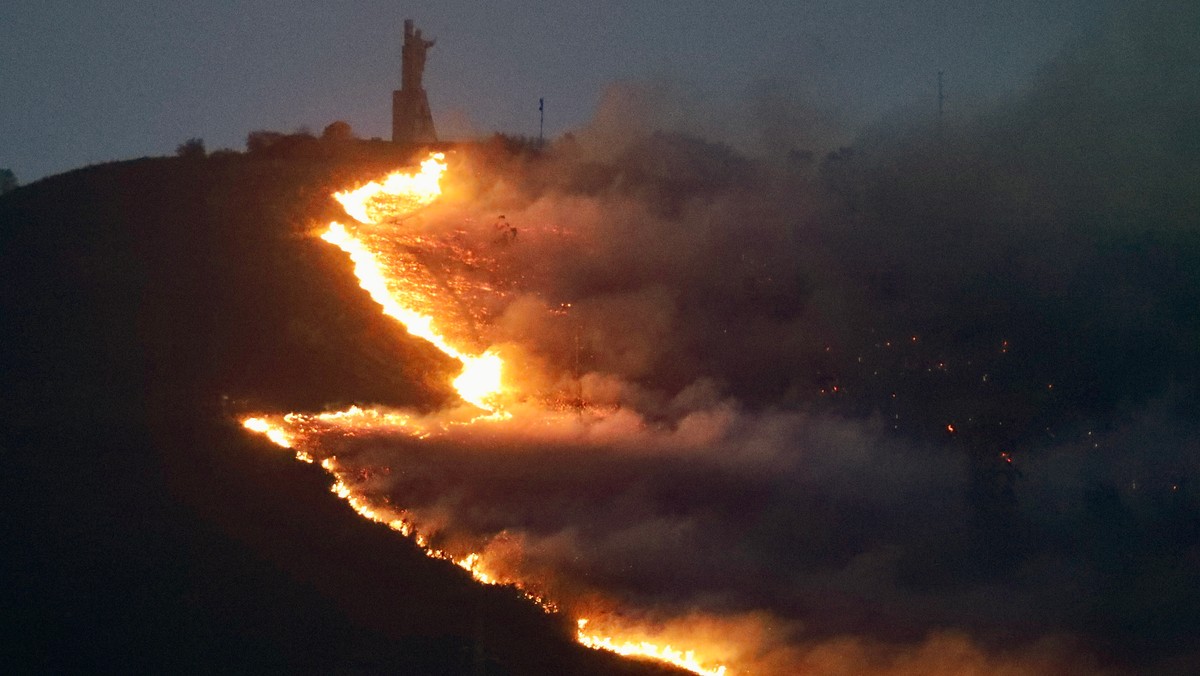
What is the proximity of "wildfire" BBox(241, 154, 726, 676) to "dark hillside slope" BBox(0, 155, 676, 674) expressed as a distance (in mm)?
435

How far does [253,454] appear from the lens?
25.5 meters

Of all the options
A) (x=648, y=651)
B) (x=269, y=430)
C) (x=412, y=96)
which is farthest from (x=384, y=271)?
(x=412, y=96)

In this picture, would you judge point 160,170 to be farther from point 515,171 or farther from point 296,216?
point 515,171

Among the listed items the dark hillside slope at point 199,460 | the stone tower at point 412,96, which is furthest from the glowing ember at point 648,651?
the stone tower at point 412,96

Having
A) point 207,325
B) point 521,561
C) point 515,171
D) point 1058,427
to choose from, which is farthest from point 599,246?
point 521,561

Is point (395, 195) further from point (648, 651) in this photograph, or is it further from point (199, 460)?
point (648, 651)

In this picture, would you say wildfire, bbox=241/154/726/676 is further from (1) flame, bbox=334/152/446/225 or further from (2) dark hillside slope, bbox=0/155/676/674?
(2) dark hillside slope, bbox=0/155/676/674

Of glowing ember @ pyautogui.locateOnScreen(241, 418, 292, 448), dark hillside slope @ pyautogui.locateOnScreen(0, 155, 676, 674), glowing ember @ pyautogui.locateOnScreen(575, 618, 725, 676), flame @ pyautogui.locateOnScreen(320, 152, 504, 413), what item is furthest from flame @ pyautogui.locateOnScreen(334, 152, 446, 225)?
glowing ember @ pyautogui.locateOnScreen(575, 618, 725, 676)

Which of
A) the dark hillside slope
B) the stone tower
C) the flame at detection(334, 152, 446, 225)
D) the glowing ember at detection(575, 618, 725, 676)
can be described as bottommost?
the glowing ember at detection(575, 618, 725, 676)

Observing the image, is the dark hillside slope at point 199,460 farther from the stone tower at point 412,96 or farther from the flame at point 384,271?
the stone tower at point 412,96

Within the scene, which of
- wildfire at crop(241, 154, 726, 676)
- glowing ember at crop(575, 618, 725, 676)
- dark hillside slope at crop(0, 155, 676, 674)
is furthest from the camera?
wildfire at crop(241, 154, 726, 676)

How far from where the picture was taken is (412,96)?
64062 mm

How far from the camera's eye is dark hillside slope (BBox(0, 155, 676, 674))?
19.2 meters

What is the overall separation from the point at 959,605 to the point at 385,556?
387 inches
